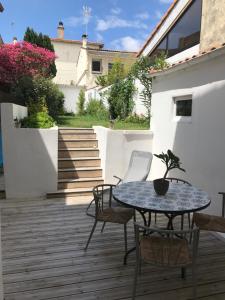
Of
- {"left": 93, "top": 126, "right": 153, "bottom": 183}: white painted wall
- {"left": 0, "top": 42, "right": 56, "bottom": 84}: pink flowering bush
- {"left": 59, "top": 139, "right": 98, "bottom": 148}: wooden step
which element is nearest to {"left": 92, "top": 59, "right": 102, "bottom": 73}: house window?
{"left": 0, "top": 42, "right": 56, "bottom": 84}: pink flowering bush

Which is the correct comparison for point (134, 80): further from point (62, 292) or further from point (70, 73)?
point (70, 73)

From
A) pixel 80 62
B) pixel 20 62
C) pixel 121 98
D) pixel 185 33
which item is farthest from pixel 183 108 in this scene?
pixel 80 62

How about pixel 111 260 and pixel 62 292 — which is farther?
pixel 111 260

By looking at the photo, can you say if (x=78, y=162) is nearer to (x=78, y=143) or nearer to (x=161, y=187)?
(x=78, y=143)

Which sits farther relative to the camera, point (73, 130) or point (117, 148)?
point (73, 130)

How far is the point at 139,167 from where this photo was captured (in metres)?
5.20

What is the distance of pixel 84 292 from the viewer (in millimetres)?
2873

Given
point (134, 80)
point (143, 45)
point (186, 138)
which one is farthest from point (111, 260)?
point (143, 45)

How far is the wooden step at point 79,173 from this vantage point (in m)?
6.44

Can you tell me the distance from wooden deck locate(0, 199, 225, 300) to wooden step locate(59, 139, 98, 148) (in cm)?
267

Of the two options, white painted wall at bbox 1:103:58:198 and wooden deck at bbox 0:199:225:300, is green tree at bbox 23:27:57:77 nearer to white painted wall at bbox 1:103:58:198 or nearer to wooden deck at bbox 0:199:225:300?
white painted wall at bbox 1:103:58:198

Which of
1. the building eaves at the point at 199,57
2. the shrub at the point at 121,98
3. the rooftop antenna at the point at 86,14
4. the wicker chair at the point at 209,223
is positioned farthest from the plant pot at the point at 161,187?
the rooftop antenna at the point at 86,14

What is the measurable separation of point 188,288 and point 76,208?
114 inches

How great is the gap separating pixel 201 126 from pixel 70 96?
14620 millimetres
